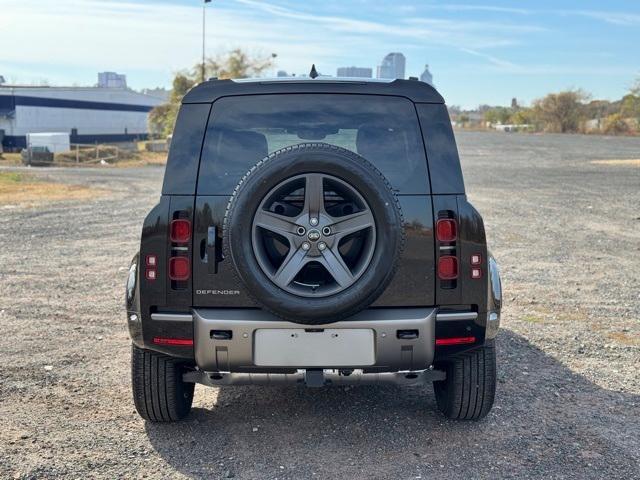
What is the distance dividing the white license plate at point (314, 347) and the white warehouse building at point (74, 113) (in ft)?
196

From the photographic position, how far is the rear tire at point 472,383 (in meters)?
3.76

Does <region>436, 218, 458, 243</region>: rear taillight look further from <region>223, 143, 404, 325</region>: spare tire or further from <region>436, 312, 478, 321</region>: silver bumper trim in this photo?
<region>436, 312, 478, 321</region>: silver bumper trim

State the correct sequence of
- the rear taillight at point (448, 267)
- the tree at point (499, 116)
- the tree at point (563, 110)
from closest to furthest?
1. the rear taillight at point (448, 267)
2. the tree at point (563, 110)
3. the tree at point (499, 116)

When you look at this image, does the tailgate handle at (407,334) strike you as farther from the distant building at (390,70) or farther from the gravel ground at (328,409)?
the distant building at (390,70)

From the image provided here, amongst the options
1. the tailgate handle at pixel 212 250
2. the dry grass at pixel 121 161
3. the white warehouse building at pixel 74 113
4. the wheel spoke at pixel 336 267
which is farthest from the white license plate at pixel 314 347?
the white warehouse building at pixel 74 113

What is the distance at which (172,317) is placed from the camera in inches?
132

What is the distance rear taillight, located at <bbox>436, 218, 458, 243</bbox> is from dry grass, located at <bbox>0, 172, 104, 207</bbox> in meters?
14.9

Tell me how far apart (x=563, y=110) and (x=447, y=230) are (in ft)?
277

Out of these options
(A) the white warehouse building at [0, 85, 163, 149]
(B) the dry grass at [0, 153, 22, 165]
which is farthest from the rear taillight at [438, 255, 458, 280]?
(A) the white warehouse building at [0, 85, 163, 149]

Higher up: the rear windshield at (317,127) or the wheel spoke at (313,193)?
the rear windshield at (317,127)

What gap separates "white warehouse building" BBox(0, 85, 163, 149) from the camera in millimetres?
58188

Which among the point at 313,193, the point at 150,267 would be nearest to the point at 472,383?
the point at 313,193

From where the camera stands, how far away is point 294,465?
344cm

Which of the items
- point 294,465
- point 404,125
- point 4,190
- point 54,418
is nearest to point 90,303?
point 54,418
